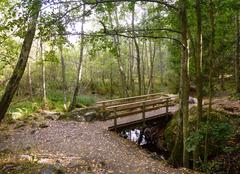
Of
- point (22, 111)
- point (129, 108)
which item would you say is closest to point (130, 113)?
point (129, 108)

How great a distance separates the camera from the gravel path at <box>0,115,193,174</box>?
27.3 feet

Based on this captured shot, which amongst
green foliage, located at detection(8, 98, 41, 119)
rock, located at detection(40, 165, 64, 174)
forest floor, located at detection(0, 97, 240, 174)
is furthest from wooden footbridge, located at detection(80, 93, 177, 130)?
rock, located at detection(40, 165, 64, 174)

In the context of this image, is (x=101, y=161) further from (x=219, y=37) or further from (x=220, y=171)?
(x=219, y=37)

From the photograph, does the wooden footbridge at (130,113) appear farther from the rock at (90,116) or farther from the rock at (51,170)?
the rock at (51,170)

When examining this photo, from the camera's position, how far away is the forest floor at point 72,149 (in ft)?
25.2

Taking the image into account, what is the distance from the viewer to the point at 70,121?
1373 centimetres

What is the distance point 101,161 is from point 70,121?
581 cm

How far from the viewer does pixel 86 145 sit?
33.1ft

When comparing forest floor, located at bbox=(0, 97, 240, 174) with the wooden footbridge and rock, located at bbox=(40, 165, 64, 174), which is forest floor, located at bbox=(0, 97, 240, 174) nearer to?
rock, located at bbox=(40, 165, 64, 174)

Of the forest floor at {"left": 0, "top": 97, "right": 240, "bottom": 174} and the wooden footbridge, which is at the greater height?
the wooden footbridge

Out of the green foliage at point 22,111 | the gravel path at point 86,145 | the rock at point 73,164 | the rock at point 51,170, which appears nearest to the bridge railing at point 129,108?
the gravel path at point 86,145

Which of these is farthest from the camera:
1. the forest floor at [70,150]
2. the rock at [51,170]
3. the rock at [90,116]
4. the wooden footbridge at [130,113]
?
the rock at [90,116]

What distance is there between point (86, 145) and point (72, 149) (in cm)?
68

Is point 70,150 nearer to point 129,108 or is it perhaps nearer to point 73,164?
point 73,164
